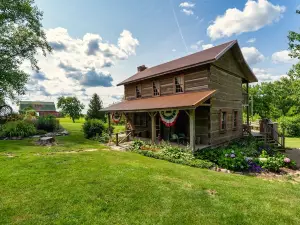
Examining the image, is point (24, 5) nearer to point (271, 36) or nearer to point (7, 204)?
point (7, 204)

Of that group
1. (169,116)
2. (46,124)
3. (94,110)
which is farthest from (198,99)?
(94,110)

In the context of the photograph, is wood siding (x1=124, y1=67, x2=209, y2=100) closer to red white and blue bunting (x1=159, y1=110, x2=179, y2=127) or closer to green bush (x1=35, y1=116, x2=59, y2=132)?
red white and blue bunting (x1=159, y1=110, x2=179, y2=127)

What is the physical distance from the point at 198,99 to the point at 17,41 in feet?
63.0

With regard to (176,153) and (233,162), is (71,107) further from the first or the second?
(233,162)

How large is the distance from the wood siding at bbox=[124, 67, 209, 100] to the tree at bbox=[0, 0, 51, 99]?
11.4m

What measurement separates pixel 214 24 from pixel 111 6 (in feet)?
24.9

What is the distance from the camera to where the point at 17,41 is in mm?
17484

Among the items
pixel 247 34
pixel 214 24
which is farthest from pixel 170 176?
pixel 247 34

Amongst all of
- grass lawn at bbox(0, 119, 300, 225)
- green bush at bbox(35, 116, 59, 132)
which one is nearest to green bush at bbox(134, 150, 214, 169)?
grass lawn at bbox(0, 119, 300, 225)

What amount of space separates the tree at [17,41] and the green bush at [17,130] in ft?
15.1

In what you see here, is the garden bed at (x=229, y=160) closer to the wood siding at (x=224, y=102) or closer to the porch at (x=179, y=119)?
the porch at (x=179, y=119)

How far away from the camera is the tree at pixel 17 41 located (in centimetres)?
1647

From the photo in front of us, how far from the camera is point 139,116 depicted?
1609cm

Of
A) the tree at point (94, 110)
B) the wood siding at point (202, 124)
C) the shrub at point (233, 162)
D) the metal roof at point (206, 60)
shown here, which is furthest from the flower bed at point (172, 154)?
the tree at point (94, 110)
